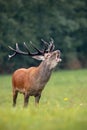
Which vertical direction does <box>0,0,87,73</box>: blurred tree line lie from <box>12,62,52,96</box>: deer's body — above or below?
below

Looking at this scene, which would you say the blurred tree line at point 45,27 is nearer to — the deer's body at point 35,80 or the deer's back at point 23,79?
the deer's back at point 23,79

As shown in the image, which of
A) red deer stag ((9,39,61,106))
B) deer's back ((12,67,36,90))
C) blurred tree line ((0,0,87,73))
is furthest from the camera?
blurred tree line ((0,0,87,73))

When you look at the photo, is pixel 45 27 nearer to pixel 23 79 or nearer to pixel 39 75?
pixel 23 79

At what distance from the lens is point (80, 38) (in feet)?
167

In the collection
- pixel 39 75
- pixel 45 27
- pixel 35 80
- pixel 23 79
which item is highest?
pixel 39 75

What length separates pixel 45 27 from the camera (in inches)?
1799

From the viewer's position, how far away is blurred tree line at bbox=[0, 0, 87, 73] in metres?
42.6

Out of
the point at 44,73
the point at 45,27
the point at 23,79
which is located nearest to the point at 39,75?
the point at 44,73

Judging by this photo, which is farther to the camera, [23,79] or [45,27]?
[45,27]

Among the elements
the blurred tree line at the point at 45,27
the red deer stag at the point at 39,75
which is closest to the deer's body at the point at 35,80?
the red deer stag at the point at 39,75

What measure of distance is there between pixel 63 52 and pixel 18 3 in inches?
275

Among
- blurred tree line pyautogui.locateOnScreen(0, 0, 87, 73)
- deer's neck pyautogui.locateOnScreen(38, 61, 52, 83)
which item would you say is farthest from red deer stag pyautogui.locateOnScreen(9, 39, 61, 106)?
blurred tree line pyautogui.locateOnScreen(0, 0, 87, 73)

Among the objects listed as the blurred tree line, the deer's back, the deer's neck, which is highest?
the deer's neck

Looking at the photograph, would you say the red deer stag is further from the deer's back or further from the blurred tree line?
the blurred tree line
